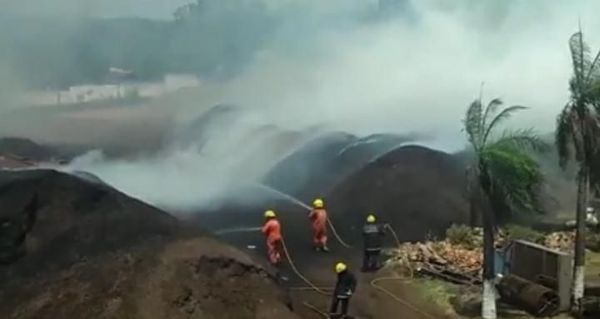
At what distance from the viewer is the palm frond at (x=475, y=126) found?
19.5 m

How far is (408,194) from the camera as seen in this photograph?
107ft

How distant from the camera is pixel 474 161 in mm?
19344

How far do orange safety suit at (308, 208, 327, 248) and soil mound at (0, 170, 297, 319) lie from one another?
4349mm

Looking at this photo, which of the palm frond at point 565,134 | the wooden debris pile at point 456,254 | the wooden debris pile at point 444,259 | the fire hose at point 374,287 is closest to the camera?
the fire hose at point 374,287

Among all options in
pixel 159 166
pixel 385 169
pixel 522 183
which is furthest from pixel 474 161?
pixel 159 166

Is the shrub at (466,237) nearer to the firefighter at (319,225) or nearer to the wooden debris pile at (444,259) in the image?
the wooden debris pile at (444,259)

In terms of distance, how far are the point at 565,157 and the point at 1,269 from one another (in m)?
12.6

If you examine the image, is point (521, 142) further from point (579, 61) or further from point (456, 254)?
point (456, 254)

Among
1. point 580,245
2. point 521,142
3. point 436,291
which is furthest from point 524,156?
point 436,291

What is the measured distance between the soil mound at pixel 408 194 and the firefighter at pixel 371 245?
5.07 m

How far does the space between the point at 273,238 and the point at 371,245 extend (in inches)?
124

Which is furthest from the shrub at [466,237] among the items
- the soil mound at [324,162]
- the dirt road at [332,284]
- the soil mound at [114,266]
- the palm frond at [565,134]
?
the soil mound at [114,266]

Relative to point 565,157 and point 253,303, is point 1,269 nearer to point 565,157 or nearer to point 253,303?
point 253,303

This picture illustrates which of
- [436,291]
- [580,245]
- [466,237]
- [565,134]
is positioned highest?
[565,134]
